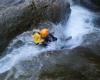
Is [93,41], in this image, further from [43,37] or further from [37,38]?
[37,38]

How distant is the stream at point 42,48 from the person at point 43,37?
14 cm

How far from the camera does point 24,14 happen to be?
8688 mm

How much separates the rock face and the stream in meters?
0.24

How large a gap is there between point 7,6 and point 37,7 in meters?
0.97

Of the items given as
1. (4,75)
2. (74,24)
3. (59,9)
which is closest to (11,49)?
(4,75)

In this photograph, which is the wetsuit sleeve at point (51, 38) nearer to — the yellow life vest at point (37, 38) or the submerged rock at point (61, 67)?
the yellow life vest at point (37, 38)

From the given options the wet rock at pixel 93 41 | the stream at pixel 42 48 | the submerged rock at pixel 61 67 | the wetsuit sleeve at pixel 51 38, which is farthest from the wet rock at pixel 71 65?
the wetsuit sleeve at pixel 51 38

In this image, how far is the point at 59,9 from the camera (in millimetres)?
9266

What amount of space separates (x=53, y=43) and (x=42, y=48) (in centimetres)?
40

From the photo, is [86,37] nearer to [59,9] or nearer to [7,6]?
[59,9]

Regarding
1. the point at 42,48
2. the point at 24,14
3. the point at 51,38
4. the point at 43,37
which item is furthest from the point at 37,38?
the point at 24,14

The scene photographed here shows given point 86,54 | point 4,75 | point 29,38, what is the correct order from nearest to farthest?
point 4,75 → point 86,54 → point 29,38

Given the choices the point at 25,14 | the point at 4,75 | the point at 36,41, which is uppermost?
the point at 25,14

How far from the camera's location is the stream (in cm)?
791
